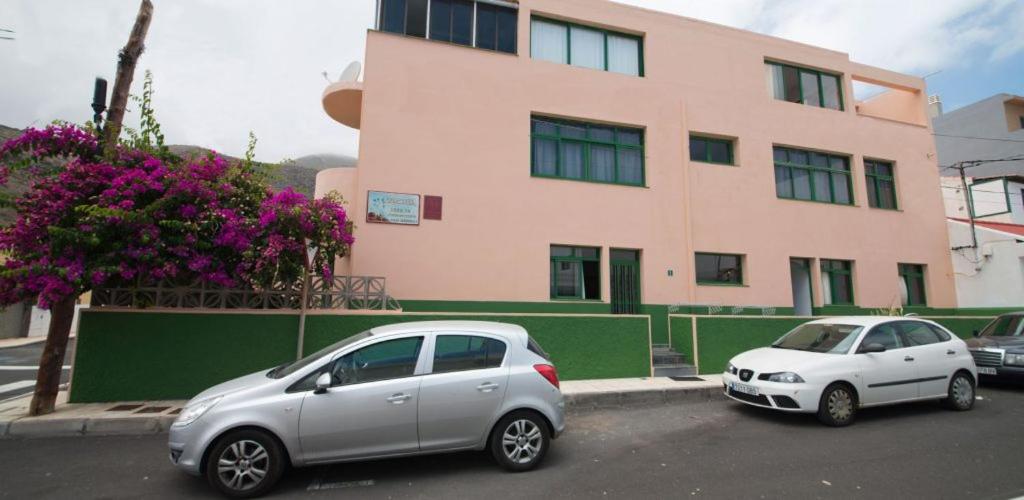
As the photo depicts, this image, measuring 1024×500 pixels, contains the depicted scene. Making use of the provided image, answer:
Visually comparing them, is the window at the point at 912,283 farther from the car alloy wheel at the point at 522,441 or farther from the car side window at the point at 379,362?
the car side window at the point at 379,362

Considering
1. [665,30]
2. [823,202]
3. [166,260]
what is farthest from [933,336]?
[166,260]

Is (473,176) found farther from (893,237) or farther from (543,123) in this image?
(893,237)

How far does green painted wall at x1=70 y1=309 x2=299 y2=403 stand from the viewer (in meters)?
7.48

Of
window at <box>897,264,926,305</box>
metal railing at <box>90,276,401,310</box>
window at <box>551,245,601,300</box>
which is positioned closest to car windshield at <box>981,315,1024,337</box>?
window at <box>897,264,926,305</box>

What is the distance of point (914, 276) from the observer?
14664mm

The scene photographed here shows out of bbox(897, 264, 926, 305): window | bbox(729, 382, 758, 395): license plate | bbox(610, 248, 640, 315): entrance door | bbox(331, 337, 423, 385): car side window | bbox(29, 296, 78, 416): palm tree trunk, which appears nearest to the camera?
bbox(331, 337, 423, 385): car side window

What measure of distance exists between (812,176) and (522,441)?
1307 cm

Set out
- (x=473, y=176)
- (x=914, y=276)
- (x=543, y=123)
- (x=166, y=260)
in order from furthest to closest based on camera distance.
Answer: (x=914, y=276), (x=543, y=123), (x=473, y=176), (x=166, y=260)

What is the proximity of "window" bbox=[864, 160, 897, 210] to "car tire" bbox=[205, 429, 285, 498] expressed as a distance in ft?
55.3

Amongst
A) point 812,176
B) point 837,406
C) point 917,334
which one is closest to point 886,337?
point 917,334

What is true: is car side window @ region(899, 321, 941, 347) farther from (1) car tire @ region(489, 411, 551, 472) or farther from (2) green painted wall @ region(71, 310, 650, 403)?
(2) green painted wall @ region(71, 310, 650, 403)

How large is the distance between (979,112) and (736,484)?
3288cm

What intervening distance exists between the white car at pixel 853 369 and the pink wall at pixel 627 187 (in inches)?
164

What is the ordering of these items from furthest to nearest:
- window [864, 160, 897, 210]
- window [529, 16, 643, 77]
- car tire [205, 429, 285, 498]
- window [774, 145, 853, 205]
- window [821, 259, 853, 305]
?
window [864, 160, 897, 210] < window [774, 145, 853, 205] < window [821, 259, 853, 305] < window [529, 16, 643, 77] < car tire [205, 429, 285, 498]
